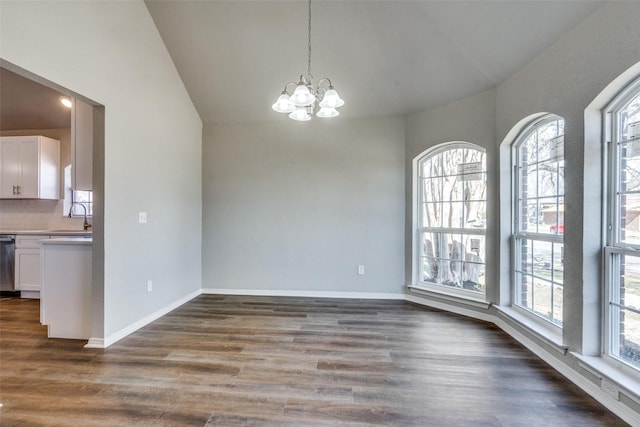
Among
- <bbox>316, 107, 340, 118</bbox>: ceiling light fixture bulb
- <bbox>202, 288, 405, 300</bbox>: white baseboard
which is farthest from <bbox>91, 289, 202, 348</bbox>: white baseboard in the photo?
<bbox>316, 107, 340, 118</bbox>: ceiling light fixture bulb

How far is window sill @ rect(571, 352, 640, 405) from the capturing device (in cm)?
169

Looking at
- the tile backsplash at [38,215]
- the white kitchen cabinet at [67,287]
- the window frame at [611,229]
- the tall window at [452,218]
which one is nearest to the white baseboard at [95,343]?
the white kitchen cabinet at [67,287]

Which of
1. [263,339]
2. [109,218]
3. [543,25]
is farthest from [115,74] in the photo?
[543,25]

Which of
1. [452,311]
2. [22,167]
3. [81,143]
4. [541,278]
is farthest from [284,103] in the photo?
[22,167]

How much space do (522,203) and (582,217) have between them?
2.91 feet

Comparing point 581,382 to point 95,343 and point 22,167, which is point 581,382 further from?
point 22,167

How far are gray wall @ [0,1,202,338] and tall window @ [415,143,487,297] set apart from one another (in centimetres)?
318

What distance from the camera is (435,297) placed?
369 centimetres

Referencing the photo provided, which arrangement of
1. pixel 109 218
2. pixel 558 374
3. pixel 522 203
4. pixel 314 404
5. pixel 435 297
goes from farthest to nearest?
1. pixel 435 297
2. pixel 522 203
3. pixel 109 218
4. pixel 558 374
5. pixel 314 404

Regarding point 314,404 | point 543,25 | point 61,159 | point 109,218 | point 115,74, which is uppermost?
point 543,25

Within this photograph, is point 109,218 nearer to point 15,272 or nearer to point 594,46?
point 15,272

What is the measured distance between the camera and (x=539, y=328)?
2527 mm

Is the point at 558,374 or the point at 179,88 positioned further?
the point at 179,88

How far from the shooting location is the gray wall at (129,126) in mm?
2082
